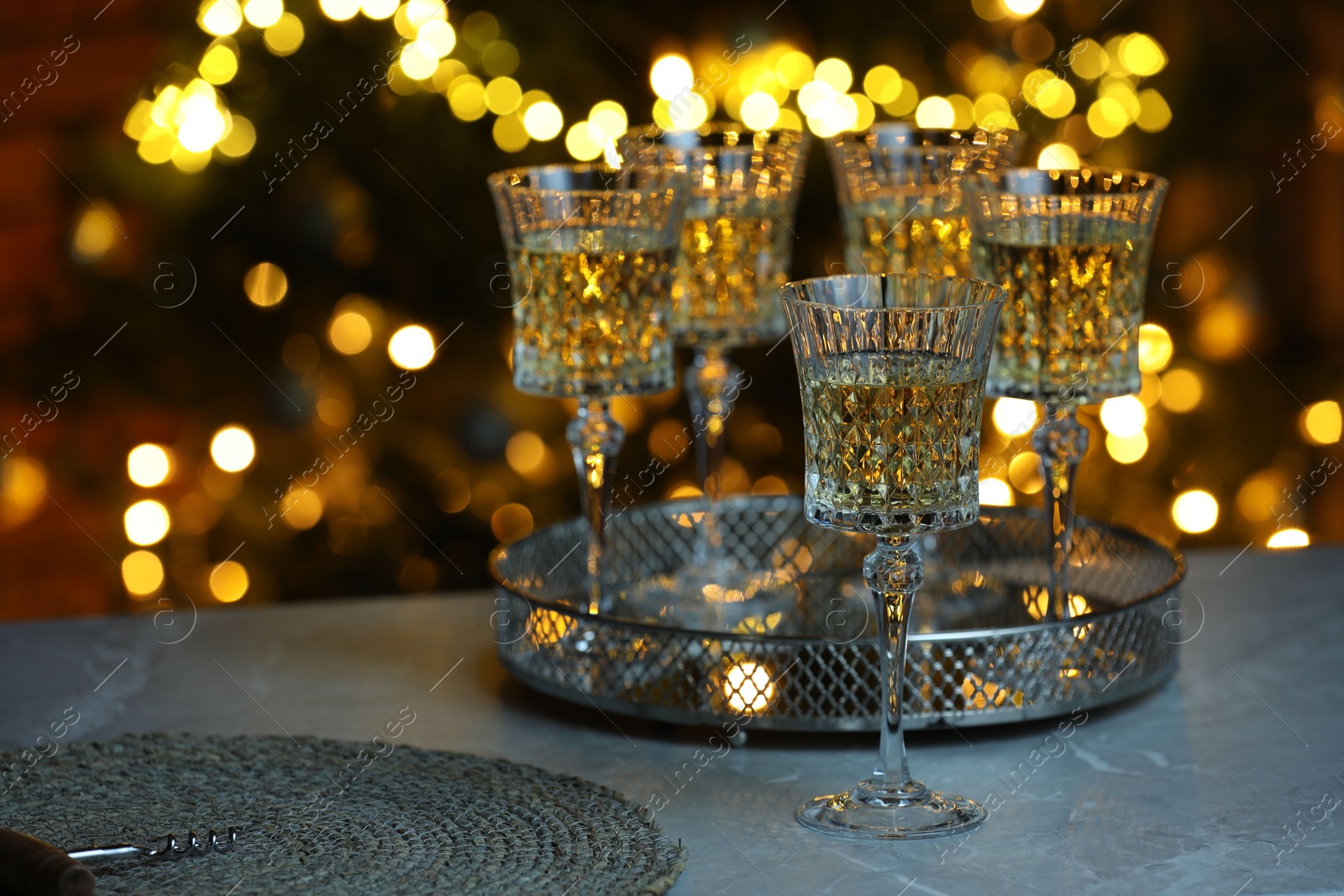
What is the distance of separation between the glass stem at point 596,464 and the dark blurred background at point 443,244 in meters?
1.20

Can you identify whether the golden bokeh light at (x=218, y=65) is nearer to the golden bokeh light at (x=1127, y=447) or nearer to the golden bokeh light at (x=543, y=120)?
the golden bokeh light at (x=543, y=120)

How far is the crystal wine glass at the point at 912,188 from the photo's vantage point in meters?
1.82

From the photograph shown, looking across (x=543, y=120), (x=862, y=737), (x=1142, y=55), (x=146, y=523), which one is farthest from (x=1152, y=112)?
(x=146, y=523)

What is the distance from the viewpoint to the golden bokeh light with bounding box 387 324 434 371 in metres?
2.98

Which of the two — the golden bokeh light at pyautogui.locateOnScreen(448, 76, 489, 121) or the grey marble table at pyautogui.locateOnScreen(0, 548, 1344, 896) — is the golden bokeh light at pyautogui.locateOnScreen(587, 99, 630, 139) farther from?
the grey marble table at pyautogui.locateOnScreen(0, 548, 1344, 896)

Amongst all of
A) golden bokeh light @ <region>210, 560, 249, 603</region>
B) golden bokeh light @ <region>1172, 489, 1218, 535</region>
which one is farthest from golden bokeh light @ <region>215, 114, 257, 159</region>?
golden bokeh light @ <region>1172, 489, 1218, 535</region>

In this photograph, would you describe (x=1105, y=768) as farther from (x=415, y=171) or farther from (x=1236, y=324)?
(x=1236, y=324)

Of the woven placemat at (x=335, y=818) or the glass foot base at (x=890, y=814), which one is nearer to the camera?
the woven placemat at (x=335, y=818)

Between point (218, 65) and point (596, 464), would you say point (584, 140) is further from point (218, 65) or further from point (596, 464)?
point (596, 464)

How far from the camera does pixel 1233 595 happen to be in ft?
6.42

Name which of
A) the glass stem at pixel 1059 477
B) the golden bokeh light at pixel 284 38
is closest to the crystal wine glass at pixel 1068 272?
the glass stem at pixel 1059 477

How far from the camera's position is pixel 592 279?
1.65 m

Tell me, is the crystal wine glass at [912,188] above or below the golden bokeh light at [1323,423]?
above

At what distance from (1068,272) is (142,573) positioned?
7.17 ft
